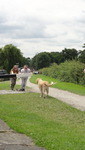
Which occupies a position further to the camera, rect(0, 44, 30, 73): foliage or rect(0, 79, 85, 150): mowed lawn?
rect(0, 44, 30, 73): foliage

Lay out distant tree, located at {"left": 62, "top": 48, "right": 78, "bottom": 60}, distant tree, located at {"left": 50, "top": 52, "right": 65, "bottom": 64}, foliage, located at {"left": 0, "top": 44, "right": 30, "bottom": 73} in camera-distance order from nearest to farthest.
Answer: foliage, located at {"left": 0, "top": 44, "right": 30, "bottom": 73}
distant tree, located at {"left": 62, "top": 48, "right": 78, "bottom": 60}
distant tree, located at {"left": 50, "top": 52, "right": 65, "bottom": 64}

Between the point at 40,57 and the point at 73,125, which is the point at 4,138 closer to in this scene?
the point at 73,125

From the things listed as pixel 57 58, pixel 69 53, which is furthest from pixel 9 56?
pixel 57 58

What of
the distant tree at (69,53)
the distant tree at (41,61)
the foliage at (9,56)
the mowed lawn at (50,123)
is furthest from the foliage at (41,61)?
the mowed lawn at (50,123)

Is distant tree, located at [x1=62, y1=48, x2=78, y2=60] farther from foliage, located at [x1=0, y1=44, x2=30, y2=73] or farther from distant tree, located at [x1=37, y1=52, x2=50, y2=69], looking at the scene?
foliage, located at [x1=0, y1=44, x2=30, y2=73]

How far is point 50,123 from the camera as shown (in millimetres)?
11211

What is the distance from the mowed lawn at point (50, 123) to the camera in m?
7.93

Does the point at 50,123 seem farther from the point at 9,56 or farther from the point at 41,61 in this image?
the point at 41,61

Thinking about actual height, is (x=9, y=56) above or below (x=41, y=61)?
above

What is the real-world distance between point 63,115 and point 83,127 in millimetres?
2545

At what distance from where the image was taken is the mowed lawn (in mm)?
7926

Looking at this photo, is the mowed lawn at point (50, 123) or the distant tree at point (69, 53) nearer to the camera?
the mowed lawn at point (50, 123)

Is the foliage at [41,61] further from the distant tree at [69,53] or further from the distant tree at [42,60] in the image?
the distant tree at [69,53]

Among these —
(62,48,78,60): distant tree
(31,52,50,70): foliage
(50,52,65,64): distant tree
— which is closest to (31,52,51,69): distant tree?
(31,52,50,70): foliage
